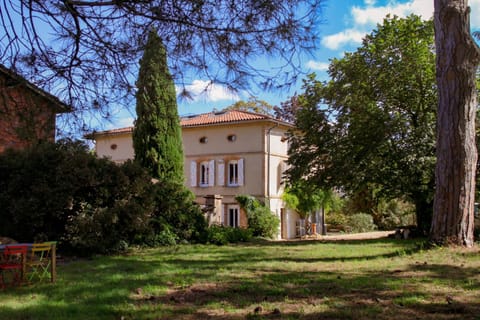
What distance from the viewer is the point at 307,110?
18594 millimetres

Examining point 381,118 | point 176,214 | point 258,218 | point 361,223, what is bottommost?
point 361,223

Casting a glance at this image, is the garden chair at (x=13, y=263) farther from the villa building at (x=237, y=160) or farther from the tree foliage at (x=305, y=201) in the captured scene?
the tree foliage at (x=305, y=201)

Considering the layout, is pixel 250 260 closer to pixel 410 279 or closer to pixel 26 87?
pixel 410 279

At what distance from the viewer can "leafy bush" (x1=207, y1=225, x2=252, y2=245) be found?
1502 centimetres

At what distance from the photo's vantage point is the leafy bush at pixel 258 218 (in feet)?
78.1

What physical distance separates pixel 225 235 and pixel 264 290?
9.34 metres

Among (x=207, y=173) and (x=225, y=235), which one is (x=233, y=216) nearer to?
(x=207, y=173)

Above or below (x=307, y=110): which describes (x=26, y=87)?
below

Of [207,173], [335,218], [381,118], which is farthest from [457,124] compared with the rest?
[335,218]

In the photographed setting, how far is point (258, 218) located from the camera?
2394 cm

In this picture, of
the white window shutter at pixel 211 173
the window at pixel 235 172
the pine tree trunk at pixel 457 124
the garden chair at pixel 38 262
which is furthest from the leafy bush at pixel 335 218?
the garden chair at pixel 38 262

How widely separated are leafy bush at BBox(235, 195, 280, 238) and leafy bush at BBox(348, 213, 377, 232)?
7.47 metres

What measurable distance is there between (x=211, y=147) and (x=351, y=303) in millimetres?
23743

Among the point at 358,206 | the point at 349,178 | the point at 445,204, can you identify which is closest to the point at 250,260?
the point at 445,204
